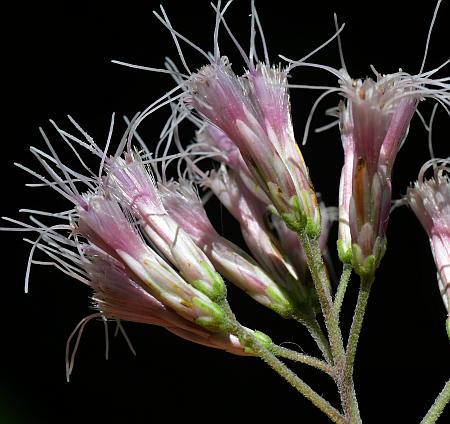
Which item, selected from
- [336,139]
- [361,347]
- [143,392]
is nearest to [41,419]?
[143,392]

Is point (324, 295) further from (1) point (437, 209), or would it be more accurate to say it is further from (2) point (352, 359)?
(1) point (437, 209)

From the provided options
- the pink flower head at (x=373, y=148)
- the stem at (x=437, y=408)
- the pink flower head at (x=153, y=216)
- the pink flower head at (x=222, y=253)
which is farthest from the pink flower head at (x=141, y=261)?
the stem at (x=437, y=408)

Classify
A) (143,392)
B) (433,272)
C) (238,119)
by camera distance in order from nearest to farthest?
1. (238,119)
2. (143,392)
3. (433,272)

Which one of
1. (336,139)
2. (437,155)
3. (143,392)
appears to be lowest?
(143,392)

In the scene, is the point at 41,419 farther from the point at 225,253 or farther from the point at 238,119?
the point at 238,119

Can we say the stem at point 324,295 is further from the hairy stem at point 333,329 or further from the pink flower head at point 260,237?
the pink flower head at point 260,237

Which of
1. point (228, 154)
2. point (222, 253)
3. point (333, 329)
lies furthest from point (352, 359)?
point (228, 154)

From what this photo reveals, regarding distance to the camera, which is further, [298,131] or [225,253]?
[298,131]

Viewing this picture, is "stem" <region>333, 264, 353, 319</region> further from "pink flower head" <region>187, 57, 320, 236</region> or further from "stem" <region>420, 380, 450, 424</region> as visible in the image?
"stem" <region>420, 380, 450, 424</region>
